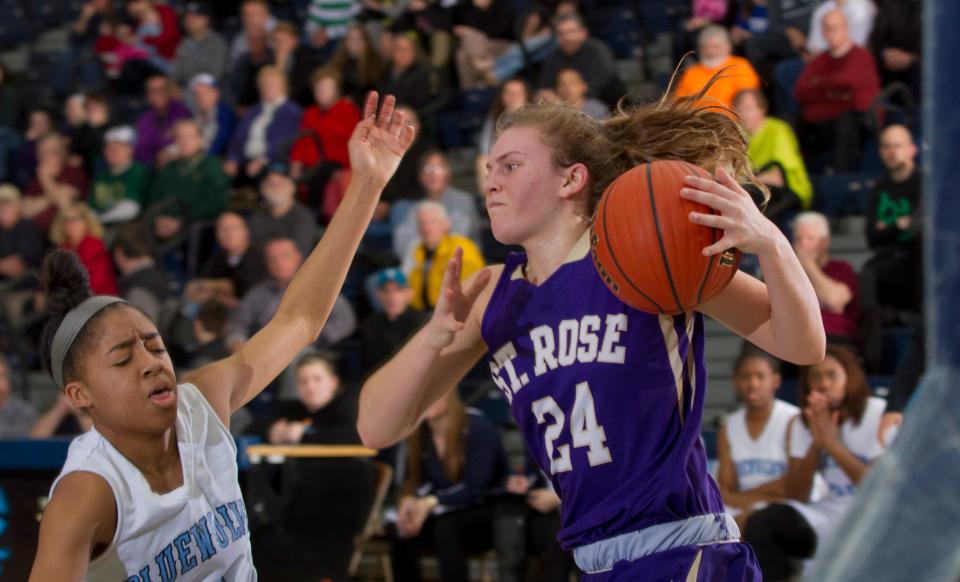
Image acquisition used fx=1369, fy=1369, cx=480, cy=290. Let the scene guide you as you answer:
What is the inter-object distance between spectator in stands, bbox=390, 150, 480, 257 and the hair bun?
5.94 meters

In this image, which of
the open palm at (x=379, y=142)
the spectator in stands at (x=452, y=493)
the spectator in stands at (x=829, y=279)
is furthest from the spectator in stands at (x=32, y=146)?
the open palm at (x=379, y=142)

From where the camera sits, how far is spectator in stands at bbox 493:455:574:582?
688 cm

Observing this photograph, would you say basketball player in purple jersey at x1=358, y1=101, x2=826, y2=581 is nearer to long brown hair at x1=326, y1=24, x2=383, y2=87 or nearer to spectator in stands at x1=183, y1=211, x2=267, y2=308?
spectator in stands at x1=183, y1=211, x2=267, y2=308

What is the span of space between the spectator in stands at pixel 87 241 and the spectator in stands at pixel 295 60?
2124mm

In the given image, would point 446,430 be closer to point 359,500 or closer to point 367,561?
point 359,500

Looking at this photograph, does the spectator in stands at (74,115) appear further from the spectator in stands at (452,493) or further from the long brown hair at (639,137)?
the long brown hair at (639,137)

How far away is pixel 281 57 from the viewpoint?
12.1 meters

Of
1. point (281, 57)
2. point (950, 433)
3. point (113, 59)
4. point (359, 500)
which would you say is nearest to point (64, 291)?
point (950, 433)

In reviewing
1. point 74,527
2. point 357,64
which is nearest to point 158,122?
point 357,64

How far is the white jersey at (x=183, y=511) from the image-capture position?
307 cm

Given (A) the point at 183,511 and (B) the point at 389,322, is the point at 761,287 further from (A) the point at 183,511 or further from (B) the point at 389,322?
(B) the point at 389,322

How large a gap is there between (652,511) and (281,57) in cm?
964

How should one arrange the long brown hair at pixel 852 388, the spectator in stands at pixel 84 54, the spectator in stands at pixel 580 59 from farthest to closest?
1. the spectator in stands at pixel 84 54
2. the spectator in stands at pixel 580 59
3. the long brown hair at pixel 852 388

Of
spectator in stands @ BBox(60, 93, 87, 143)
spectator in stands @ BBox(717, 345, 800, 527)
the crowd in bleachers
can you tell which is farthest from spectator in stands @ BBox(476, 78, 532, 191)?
spectator in stands @ BBox(60, 93, 87, 143)
